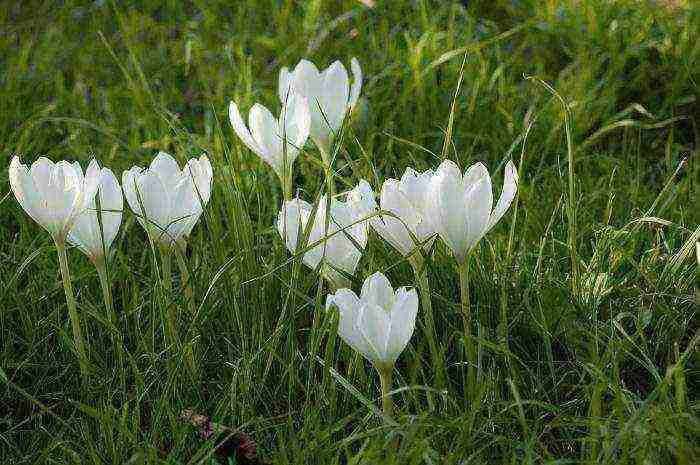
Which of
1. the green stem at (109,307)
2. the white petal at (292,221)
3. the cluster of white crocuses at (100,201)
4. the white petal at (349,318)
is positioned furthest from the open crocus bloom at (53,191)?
the white petal at (349,318)

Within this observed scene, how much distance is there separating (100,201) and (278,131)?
13.0 inches

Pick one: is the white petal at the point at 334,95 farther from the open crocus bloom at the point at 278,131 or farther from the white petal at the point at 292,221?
the white petal at the point at 292,221

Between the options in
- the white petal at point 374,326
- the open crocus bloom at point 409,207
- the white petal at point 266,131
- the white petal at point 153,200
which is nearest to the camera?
the white petal at point 374,326

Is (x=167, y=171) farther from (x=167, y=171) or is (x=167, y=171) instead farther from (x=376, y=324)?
(x=376, y=324)

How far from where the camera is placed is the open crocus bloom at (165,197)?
155 cm

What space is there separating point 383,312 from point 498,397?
1.04ft

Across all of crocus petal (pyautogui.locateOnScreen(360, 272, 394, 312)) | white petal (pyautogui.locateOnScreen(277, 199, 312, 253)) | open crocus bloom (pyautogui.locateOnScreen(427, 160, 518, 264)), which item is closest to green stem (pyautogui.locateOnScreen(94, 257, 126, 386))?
white petal (pyautogui.locateOnScreen(277, 199, 312, 253))

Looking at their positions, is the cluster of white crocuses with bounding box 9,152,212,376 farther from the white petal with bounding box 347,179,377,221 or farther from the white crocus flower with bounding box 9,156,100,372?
the white petal with bounding box 347,179,377,221

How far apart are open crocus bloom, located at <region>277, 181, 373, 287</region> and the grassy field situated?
56 millimetres

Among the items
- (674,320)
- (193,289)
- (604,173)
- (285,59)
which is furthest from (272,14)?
(674,320)

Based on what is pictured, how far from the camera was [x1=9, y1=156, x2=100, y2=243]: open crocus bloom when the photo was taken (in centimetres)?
149

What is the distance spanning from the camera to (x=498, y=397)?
1.54 m

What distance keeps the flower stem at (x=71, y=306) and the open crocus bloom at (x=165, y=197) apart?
13 cm

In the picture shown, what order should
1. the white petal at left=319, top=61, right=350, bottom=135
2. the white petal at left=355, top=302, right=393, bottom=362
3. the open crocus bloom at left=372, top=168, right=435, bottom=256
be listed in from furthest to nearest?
the white petal at left=319, top=61, right=350, bottom=135 → the open crocus bloom at left=372, top=168, right=435, bottom=256 → the white petal at left=355, top=302, right=393, bottom=362
